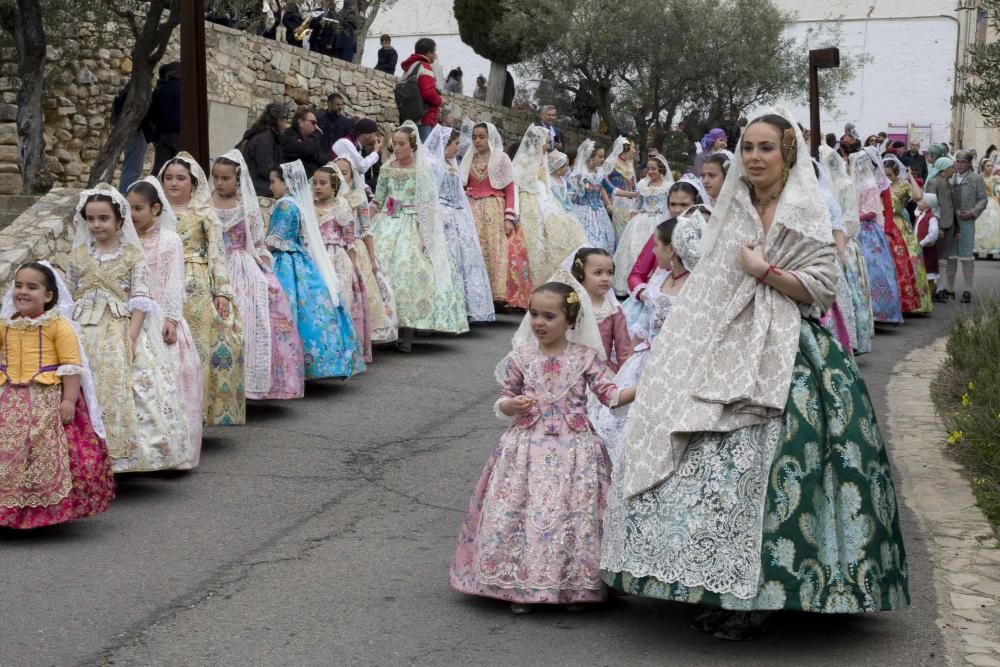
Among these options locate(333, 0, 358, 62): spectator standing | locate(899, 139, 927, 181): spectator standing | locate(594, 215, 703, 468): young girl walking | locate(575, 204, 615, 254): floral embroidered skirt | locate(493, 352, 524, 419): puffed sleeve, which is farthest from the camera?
locate(899, 139, 927, 181): spectator standing

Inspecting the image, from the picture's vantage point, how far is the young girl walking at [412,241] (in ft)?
40.4

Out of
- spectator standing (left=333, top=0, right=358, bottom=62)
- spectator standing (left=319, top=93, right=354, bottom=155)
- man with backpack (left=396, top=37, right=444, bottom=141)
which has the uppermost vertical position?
spectator standing (left=333, top=0, right=358, bottom=62)

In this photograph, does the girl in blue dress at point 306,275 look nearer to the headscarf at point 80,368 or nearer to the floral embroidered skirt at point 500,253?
the headscarf at point 80,368

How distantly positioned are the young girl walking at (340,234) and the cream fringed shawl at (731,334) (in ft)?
19.3

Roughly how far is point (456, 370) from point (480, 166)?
3.66m

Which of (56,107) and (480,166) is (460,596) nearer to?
(480,166)

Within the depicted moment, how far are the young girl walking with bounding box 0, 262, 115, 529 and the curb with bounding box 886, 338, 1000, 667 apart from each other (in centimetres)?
378

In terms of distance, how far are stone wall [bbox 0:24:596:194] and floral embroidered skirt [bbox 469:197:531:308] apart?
3804 millimetres

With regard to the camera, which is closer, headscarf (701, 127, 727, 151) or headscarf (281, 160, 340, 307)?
headscarf (281, 160, 340, 307)

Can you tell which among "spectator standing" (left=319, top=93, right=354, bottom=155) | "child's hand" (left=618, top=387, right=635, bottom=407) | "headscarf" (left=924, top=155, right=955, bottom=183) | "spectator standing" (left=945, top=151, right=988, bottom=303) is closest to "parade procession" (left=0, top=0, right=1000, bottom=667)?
"child's hand" (left=618, top=387, right=635, bottom=407)

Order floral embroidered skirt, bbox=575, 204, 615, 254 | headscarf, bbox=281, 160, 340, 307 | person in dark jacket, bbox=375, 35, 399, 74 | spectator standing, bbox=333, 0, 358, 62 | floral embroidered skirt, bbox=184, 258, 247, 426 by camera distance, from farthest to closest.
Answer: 1. person in dark jacket, bbox=375, 35, 399, 74
2. spectator standing, bbox=333, 0, 358, 62
3. floral embroidered skirt, bbox=575, 204, 615, 254
4. headscarf, bbox=281, 160, 340, 307
5. floral embroidered skirt, bbox=184, 258, 247, 426

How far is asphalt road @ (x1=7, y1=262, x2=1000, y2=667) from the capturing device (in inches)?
→ 203

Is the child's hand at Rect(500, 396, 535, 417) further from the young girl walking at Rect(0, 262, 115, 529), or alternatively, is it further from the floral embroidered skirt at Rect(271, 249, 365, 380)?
the floral embroidered skirt at Rect(271, 249, 365, 380)

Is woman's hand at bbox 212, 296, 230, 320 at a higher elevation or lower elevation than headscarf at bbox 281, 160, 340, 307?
lower
